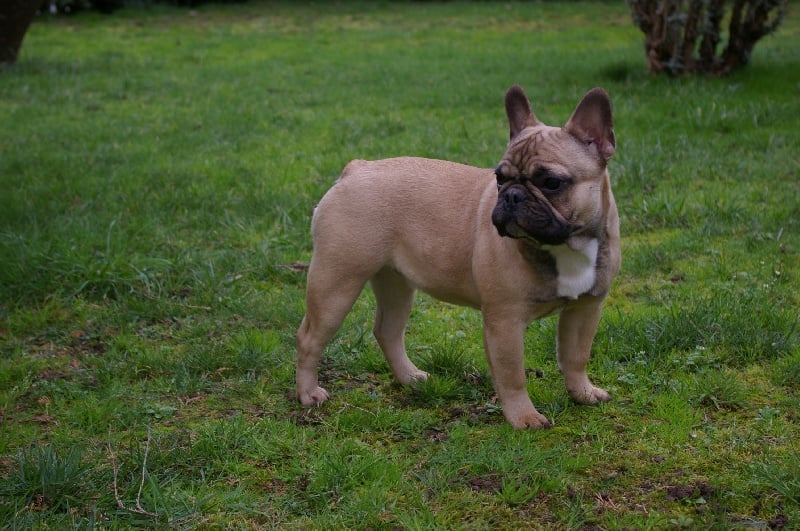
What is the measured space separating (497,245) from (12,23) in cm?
1211

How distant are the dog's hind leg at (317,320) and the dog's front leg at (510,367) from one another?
732 mm

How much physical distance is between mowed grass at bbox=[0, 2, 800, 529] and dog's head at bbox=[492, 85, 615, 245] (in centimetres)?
101

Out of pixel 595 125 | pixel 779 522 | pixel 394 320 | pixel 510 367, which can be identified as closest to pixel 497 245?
pixel 510 367

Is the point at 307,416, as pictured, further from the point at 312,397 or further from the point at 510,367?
the point at 510,367

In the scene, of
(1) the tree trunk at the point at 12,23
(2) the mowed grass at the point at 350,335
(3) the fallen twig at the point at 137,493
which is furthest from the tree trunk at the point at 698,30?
(1) the tree trunk at the point at 12,23

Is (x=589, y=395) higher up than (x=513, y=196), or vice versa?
(x=513, y=196)

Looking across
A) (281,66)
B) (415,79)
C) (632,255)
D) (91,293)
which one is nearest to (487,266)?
(632,255)

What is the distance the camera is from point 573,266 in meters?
3.98

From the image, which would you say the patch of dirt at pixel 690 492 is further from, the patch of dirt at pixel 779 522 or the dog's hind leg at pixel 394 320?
the dog's hind leg at pixel 394 320

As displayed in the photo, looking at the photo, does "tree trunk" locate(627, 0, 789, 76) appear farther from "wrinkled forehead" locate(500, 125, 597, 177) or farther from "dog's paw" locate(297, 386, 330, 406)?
"dog's paw" locate(297, 386, 330, 406)

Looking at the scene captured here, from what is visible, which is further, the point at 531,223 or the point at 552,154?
the point at 552,154

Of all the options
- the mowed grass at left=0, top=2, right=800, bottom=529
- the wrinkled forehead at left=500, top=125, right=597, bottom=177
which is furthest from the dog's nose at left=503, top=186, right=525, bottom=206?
the mowed grass at left=0, top=2, right=800, bottom=529

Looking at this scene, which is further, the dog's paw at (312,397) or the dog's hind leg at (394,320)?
the dog's hind leg at (394,320)

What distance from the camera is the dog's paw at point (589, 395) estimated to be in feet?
14.7
